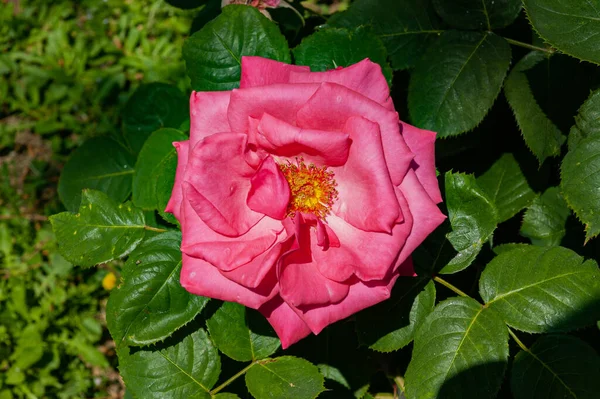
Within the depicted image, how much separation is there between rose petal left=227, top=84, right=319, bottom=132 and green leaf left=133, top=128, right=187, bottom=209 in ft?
1.76

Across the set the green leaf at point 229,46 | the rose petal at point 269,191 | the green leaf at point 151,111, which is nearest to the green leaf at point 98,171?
the green leaf at point 151,111

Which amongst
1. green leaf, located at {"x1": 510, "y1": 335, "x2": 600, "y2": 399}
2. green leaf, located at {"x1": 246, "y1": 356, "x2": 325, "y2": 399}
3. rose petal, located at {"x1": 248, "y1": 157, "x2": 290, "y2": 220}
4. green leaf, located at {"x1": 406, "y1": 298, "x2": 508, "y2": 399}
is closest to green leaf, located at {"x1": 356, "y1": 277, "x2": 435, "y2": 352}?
green leaf, located at {"x1": 406, "y1": 298, "x2": 508, "y2": 399}

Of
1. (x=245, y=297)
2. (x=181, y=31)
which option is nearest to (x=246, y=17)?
(x=245, y=297)

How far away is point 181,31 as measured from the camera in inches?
157

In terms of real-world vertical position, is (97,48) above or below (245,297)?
below

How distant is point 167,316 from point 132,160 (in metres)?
0.83

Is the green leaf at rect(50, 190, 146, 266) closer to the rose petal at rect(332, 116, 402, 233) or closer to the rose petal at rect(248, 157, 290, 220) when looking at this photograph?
the rose petal at rect(248, 157, 290, 220)

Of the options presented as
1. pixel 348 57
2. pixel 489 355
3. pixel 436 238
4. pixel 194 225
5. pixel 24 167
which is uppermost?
pixel 348 57

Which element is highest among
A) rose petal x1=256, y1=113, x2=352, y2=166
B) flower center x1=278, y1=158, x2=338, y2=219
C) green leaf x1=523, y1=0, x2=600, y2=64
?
green leaf x1=523, y1=0, x2=600, y2=64

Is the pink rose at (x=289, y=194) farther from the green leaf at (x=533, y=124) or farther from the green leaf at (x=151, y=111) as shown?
the green leaf at (x=151, y=111)

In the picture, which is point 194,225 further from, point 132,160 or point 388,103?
point 132,160

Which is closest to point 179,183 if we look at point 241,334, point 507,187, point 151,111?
point 241,334

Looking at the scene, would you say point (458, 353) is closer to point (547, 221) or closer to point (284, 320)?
point (284, 320)

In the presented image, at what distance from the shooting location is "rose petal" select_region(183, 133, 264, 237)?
4.49 feet
